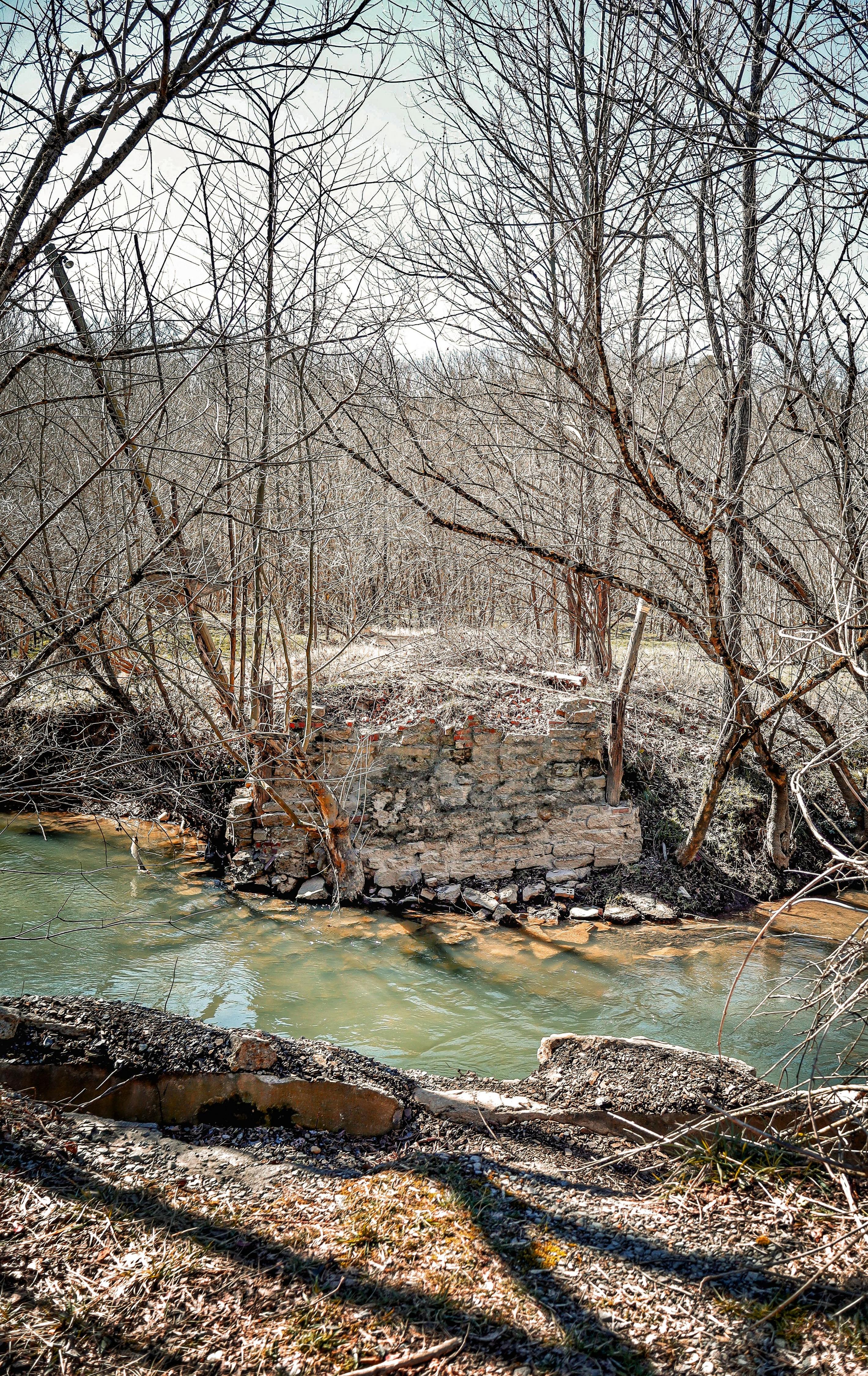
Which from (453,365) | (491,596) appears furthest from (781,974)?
(491,596)

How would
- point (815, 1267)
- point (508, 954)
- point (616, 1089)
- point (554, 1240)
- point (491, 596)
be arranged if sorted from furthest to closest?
point (491, 596) → point (508, 954) → point (616, 1089) → point (554, 1240) → point (815, 1267)

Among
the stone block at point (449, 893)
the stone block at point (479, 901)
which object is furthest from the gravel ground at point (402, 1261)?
the stone block at point (449, 893)

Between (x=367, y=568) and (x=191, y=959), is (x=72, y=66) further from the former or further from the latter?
(x=367, y=568)

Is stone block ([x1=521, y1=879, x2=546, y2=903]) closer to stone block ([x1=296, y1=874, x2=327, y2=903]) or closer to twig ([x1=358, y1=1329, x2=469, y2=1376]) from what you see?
stone block ([x1=296, y1=874, x2=327, y2=903])

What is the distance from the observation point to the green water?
17.1 ft

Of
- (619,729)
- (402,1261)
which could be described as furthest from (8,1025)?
(619,729)

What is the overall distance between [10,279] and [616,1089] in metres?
3.86

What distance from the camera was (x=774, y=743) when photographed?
27.2 ft

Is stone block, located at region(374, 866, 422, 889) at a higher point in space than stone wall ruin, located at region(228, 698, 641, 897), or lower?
lower

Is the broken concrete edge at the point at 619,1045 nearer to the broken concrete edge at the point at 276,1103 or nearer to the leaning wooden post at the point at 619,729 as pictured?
the broken concrete edge at the point at 276,1103

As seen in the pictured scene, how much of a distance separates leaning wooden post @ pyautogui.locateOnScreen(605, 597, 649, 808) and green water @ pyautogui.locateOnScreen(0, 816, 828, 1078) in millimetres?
1617

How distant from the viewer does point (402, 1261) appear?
2.41m

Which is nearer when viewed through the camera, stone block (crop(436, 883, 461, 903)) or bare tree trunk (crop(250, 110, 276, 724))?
bare tree trunk (crop(250, 110, 276, 724))

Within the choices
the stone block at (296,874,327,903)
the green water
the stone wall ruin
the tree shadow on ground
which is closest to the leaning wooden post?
the stone wall ruin
